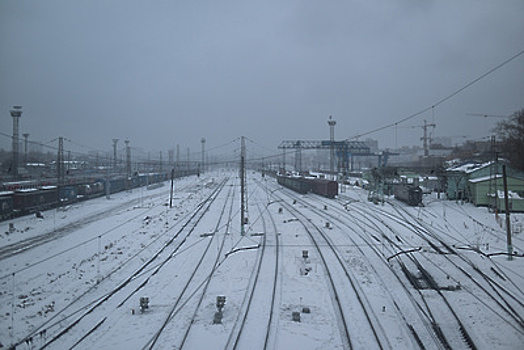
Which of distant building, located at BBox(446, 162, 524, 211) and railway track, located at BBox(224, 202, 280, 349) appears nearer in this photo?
railway track, located at BBox(224, 202, 280, 349)


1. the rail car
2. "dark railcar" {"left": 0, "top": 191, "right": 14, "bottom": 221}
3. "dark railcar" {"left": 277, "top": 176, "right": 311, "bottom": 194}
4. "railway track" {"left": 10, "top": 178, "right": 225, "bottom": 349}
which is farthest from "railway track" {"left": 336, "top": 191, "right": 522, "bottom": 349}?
"dark railcar" {"left": 0, "top": 191, "right": 14, "bottom": 221}

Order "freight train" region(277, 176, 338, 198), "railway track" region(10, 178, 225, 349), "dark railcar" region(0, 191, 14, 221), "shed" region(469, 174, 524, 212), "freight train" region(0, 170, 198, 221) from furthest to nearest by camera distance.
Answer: "freight train" region(277, 176, 338, 198), "shed" region(469, 174, 524, 212), "freight train" region(0, 170, 198, 221), "dark railcar" region(0, 191, 14, 221), "railway track" region(10, 178, 225, 349)

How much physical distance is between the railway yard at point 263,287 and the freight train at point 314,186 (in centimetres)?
1306

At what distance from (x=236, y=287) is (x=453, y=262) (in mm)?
7887

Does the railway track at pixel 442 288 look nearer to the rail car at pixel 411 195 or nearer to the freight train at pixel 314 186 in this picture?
the rail car at pixel 411 195

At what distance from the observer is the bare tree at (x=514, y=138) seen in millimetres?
27516

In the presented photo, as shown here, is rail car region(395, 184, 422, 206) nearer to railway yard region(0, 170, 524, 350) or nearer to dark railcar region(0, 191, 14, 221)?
railway yard region(0, 170, 524, 350)

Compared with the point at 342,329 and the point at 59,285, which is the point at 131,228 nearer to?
the point at 59,285

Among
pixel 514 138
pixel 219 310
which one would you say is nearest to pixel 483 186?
pixel 514 138

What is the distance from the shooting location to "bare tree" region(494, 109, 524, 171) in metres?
27.5

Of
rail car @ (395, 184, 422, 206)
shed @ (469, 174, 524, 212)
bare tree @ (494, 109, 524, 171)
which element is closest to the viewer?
shed @ (469, 174, 524, 212)

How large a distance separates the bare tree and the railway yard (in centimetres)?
1091


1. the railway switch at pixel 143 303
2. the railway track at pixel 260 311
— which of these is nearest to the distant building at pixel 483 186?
the railway track at pixel 260 311

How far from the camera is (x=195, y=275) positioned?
10969 mm
